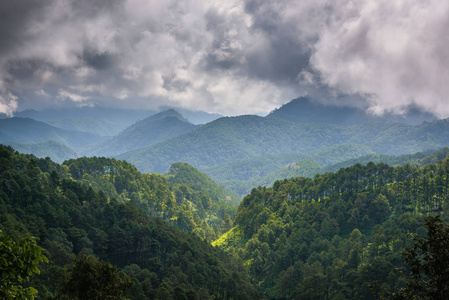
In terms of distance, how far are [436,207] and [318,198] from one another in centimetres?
4484

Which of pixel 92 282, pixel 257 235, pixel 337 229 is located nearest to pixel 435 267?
pixel 92 282

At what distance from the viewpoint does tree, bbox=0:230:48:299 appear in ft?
39.8

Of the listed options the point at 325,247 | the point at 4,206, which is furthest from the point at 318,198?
the point at 4,206

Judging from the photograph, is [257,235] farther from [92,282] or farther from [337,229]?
[92,282]

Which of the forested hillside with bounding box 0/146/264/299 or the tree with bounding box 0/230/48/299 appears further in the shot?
the forested hillside with bounding box 0/146/264/299

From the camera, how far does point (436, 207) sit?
109000 mm

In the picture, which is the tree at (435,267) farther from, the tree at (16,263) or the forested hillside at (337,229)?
the forested hillside at (337,229)

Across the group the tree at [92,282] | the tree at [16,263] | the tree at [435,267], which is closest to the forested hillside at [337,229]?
the tree at [435,267]

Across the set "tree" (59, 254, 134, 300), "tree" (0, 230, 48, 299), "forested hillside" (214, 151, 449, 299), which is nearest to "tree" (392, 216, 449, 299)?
"tree" (0, 230, 48, 299)

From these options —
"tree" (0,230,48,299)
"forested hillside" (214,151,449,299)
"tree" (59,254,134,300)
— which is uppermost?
"tree" (0,230,48,299)

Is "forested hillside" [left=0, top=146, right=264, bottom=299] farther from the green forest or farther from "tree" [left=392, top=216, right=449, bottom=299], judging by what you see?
"tree" [left=392, top=216, right=449, bottom=299]

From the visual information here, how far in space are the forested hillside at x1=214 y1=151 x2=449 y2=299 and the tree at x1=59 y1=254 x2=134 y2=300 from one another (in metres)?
64.7

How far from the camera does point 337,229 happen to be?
116000 millimetres

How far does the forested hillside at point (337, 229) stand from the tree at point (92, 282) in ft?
212
